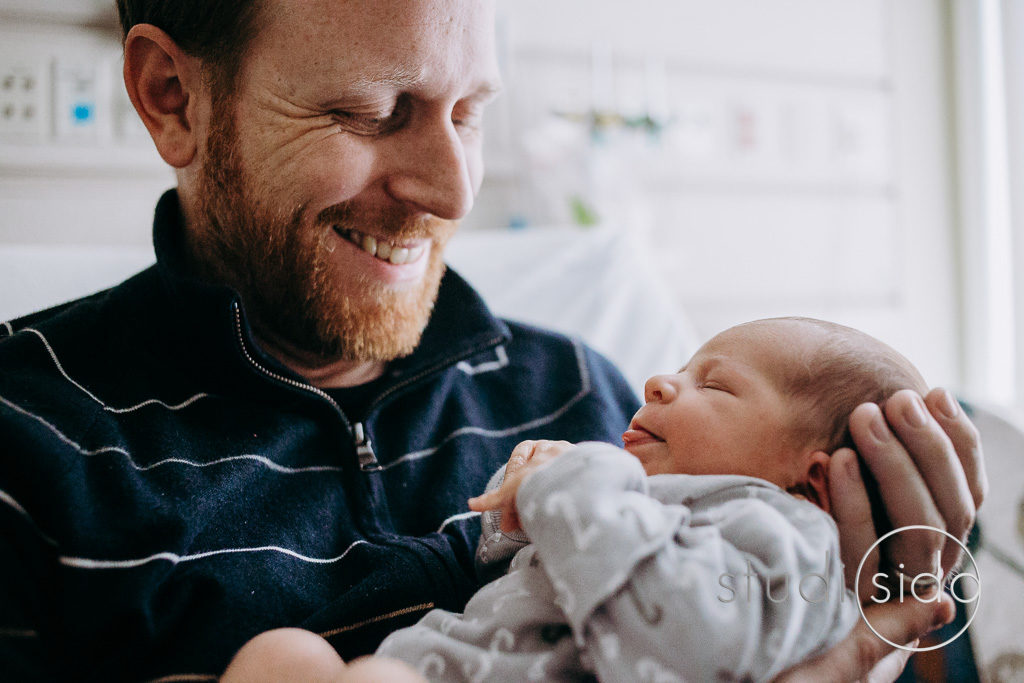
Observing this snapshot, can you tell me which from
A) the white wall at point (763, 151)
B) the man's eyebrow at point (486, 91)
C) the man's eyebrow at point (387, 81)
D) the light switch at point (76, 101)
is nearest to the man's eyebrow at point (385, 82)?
the man's eyebrow at point (387, 81)

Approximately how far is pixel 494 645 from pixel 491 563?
0.17 meters

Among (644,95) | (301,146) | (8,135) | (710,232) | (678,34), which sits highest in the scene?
(678,34)

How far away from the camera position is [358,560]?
85 cm

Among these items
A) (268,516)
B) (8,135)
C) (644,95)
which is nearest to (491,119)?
(644,95)

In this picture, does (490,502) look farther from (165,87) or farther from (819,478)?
(165,87)

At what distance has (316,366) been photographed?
3.58 feet

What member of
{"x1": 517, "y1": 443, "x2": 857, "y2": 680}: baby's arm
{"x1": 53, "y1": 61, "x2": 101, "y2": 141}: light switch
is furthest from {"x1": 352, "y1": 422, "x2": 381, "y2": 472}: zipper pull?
{"x1": 53, "y1": 61, "x2": 101, "y2": 141}: light switch

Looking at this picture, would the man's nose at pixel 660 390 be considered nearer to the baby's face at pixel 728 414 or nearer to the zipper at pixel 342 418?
the baby's face at pixel 728 414

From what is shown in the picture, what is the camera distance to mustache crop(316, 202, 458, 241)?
3.33 ft

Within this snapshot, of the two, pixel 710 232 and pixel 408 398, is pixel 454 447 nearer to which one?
pixel 408 398

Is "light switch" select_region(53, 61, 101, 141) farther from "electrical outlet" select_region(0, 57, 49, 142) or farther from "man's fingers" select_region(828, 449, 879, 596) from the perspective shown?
"man's fingers" select_region(828, 449, 879, 596)

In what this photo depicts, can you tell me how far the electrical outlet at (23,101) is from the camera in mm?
1560

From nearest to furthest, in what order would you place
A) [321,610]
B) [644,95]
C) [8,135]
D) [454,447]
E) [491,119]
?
1. [321,610]
2. [454,447]
3. [8,135]
4. [491,119]
5. [644,95]

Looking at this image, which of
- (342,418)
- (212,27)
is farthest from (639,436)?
(212,27)
